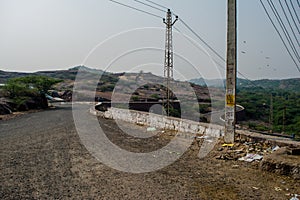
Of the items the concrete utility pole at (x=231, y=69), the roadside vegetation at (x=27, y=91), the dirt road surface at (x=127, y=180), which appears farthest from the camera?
the roadside vegetation at (x=27, y=91)

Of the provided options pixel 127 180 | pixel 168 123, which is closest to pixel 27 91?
pixel 168 123

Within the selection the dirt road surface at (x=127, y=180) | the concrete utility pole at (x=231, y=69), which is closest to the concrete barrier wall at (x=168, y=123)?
the concrete utility pole at (x=231, y=69)

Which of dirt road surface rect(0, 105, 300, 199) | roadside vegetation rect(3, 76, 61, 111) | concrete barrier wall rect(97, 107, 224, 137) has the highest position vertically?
roadside vegetation rect(3, 76, 61, 111)

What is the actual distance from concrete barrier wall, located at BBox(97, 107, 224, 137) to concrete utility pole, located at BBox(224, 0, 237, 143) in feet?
1.69

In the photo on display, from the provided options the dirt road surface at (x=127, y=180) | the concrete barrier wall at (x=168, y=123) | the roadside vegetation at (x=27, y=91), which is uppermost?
the roadside vegetation at (x=27, y=91)

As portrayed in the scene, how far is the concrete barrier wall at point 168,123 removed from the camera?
26.3 feet

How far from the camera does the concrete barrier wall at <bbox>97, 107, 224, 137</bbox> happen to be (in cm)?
802

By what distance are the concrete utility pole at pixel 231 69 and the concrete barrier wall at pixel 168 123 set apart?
515mm

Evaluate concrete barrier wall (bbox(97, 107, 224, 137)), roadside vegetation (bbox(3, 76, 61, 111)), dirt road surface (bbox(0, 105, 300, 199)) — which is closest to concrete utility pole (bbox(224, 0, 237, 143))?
concrete barrier wall (bbox(97, 107, 224, 137))

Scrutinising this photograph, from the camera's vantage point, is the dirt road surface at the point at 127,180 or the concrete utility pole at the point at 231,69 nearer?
the dirt road surface at the point at 127,180

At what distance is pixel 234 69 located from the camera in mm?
7301

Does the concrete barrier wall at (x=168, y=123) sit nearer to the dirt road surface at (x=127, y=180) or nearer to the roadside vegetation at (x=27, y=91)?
the dirt road surface at (x=127, y=180)

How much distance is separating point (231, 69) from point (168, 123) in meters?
3.28

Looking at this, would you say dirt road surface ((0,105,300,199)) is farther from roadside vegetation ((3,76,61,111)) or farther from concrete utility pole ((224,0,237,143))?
roadside vegetation ((3,76,61,111))
